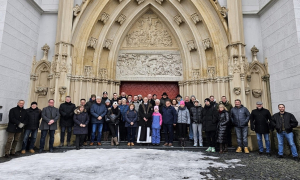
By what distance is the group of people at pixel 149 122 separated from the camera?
5.18m

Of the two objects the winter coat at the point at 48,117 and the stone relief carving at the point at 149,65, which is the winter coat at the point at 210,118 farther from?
the winter coat at the point at 48,117

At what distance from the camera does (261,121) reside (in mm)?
5344

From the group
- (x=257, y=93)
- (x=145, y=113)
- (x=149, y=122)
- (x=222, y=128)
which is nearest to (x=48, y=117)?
(x=145, y=113)

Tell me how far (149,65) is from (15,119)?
5763 millimetres

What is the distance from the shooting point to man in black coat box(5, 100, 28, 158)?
5.04 meters

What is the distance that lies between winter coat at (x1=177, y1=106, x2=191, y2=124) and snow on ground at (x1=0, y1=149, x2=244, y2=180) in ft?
4.50

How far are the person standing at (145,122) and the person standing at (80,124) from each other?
67.1 inches

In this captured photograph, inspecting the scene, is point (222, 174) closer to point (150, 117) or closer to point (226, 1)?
point (150, 117)

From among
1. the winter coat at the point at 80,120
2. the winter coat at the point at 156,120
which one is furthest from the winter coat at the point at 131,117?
the winter coat at the point at 80,120

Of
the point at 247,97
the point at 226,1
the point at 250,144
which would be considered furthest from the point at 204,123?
the point at 226,1

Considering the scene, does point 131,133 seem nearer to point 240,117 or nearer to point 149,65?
point 240,117

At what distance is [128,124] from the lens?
621cm

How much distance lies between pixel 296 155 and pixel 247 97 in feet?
9.92

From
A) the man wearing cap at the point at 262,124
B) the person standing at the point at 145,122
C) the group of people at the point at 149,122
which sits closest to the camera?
the group of people at the point at 149,122
